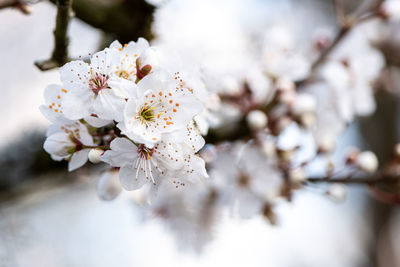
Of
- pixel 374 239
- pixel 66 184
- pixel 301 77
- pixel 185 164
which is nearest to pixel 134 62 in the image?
pixel 185 164

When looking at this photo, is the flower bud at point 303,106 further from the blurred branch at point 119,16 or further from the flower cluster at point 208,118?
the blurred branch at point 119,16

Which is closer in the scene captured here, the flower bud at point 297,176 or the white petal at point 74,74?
the white petal at point 74,74

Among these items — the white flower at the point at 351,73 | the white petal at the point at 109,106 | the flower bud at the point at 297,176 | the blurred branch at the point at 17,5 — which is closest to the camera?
the white petal at the point at 109,106

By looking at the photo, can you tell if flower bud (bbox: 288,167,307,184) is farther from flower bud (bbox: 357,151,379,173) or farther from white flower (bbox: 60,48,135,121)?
white flower (bbox: 60,48,135,121)

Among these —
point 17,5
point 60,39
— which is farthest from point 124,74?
point 17,5

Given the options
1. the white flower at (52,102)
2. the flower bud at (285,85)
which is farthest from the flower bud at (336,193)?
the white flower at (52,102)
